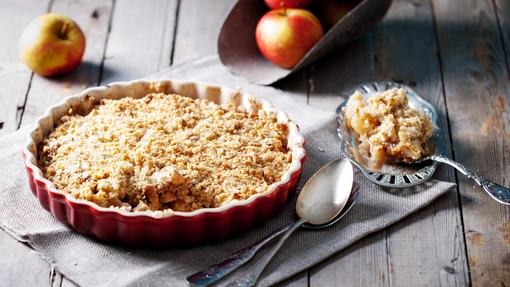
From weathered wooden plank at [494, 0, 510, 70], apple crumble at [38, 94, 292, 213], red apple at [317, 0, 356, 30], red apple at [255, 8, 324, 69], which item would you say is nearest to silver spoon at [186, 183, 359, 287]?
apple crumble at [38, 94, 292, 213]

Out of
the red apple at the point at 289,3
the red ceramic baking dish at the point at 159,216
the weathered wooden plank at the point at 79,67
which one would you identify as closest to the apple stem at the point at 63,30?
the weathered wooden plank at the point at 79,67

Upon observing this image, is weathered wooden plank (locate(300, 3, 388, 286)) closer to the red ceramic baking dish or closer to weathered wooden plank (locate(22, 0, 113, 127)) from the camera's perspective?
the red ceramic baking dish

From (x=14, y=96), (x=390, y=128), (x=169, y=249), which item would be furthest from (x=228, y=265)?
(x=14, y=96)

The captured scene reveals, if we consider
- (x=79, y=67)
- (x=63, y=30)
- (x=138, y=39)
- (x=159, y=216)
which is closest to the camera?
(x=159, y=216)

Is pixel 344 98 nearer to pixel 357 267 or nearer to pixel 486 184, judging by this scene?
pixel 486 184

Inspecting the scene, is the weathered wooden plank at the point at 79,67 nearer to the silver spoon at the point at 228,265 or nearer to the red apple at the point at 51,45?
the red apple at the point at 51,45

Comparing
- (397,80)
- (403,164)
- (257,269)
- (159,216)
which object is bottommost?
(397,80)

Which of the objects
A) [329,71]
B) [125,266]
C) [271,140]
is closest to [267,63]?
[329,71]
